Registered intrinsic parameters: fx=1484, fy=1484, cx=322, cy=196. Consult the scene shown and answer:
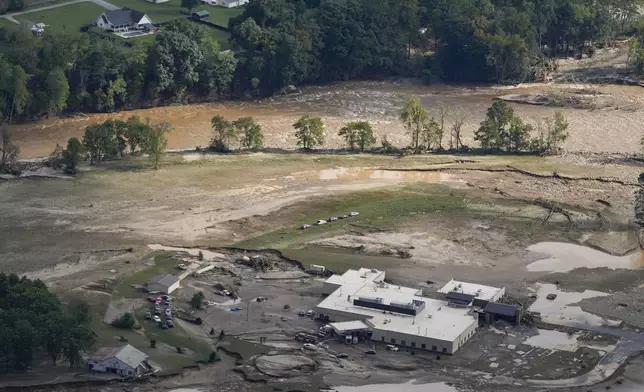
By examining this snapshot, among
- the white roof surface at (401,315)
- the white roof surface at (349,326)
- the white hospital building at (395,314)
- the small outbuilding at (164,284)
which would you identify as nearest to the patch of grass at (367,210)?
the small outbuilding at (164,284)

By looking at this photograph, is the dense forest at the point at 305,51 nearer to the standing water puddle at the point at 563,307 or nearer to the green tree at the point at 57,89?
the green tree at the point at 57,89

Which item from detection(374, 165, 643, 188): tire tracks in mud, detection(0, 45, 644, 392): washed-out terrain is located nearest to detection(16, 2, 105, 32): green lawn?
detection(0, 45, 644, 392): washed-out terrain

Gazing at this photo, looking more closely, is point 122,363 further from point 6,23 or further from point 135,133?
point 6,23

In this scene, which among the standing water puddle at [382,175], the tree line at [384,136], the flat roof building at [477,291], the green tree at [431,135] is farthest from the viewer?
the green tree at [431,135]

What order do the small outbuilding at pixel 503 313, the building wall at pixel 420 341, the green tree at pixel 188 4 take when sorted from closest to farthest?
the building wall at pixel 420 341 < the small outbuilding at pixel 503 313 < the green tree at pixel 188 4

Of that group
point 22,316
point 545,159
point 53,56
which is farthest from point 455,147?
point 22,316

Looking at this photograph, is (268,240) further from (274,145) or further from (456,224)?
Answer: (274,145)

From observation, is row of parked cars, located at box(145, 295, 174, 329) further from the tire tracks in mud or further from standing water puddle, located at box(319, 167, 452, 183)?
the tire tracks in mud
